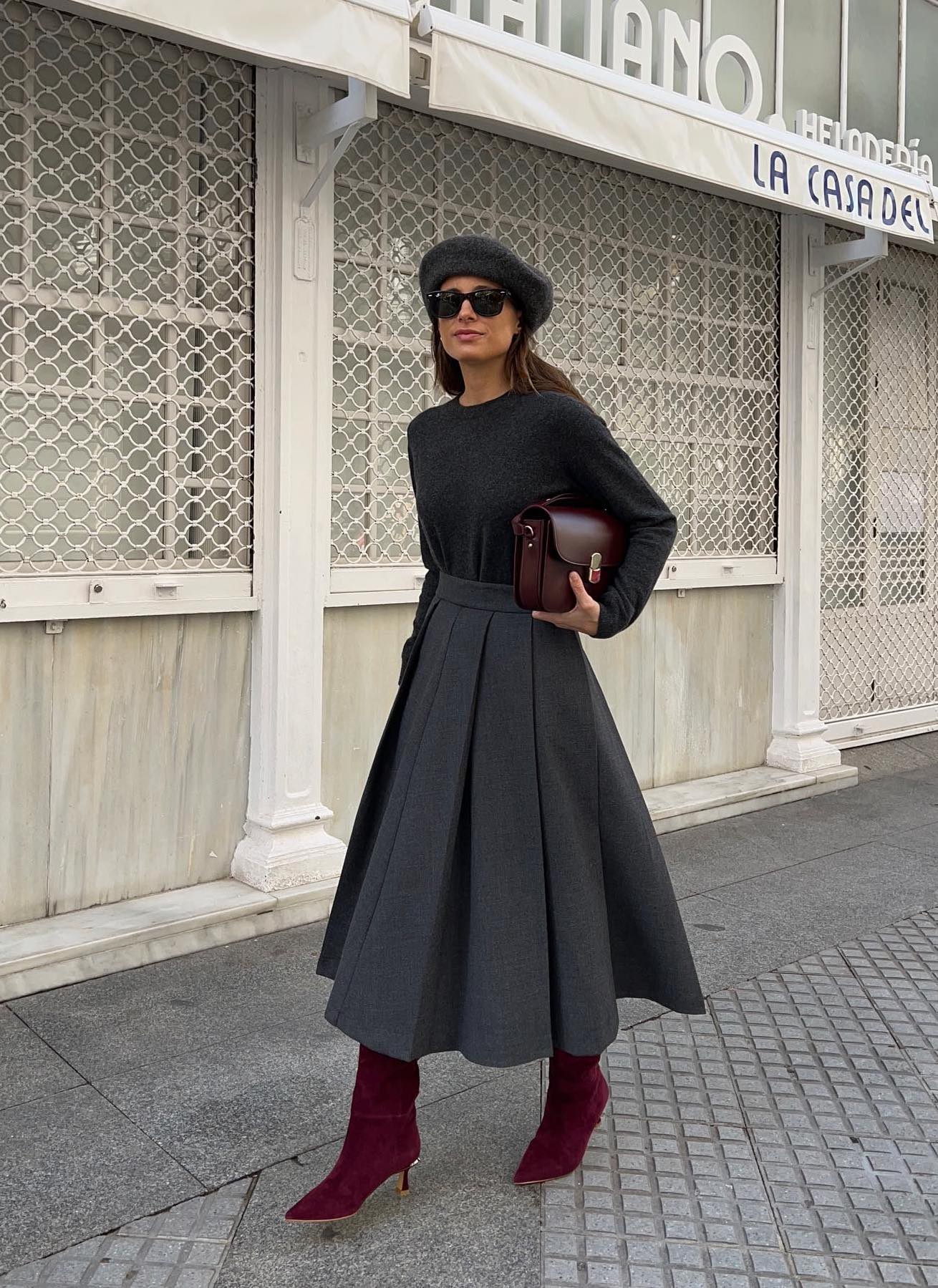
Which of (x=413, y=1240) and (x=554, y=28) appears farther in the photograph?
(x=554, y=28)

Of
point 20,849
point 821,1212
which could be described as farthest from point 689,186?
point 821,1212

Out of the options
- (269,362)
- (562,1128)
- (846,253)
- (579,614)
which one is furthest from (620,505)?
(846,253)

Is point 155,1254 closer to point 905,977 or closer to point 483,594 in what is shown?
point 483,594

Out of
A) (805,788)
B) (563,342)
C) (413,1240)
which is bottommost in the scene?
(413,1240)

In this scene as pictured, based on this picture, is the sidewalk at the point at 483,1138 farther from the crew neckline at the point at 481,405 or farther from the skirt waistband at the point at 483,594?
the crew neckline at the point at 481,405

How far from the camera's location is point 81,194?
4445mm

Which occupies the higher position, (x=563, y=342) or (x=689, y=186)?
(x=689, y=186)

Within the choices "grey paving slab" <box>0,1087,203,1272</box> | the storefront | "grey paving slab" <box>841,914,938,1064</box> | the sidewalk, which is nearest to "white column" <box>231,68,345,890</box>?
the storefront

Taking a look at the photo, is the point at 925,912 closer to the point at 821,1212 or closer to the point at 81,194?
the point at 821,1212

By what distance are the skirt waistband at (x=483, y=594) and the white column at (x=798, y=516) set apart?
4774 mm

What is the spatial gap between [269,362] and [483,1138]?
2.94 m

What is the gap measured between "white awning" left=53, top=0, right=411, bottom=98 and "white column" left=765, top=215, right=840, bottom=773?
350cm

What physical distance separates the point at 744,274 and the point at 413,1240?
5.65m

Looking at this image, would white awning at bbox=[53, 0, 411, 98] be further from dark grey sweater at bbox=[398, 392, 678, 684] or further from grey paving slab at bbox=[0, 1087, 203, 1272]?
grey paving slab at bbox=[0, 1087, 203, 1272]
